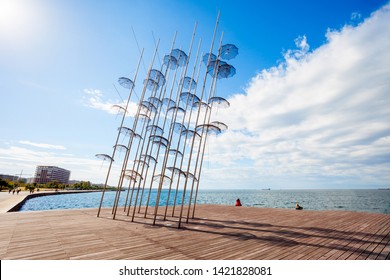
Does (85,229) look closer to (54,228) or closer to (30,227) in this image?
(54,228)

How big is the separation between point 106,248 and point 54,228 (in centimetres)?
440

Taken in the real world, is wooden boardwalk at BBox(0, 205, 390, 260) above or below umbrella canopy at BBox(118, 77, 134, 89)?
below

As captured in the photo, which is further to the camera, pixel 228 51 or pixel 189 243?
pixel 228 51

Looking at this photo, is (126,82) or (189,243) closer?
(189,243)

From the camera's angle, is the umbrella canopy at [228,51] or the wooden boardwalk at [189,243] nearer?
the wooden boardwalk at [189,243]

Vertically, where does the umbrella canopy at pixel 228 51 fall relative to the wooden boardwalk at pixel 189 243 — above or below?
above

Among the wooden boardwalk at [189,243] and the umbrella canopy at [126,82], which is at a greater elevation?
the umbrella canopy at [126,82]

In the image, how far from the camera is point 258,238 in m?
7.76

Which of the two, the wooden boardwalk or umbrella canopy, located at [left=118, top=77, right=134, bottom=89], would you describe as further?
umbrella canopy, located at [left=118, top=77, right=134, bottom=89]

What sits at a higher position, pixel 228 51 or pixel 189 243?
pixel 228 51

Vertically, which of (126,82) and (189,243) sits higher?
(126,82)

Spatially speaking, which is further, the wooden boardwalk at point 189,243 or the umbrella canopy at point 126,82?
the umbrella canopy at point 126,82
